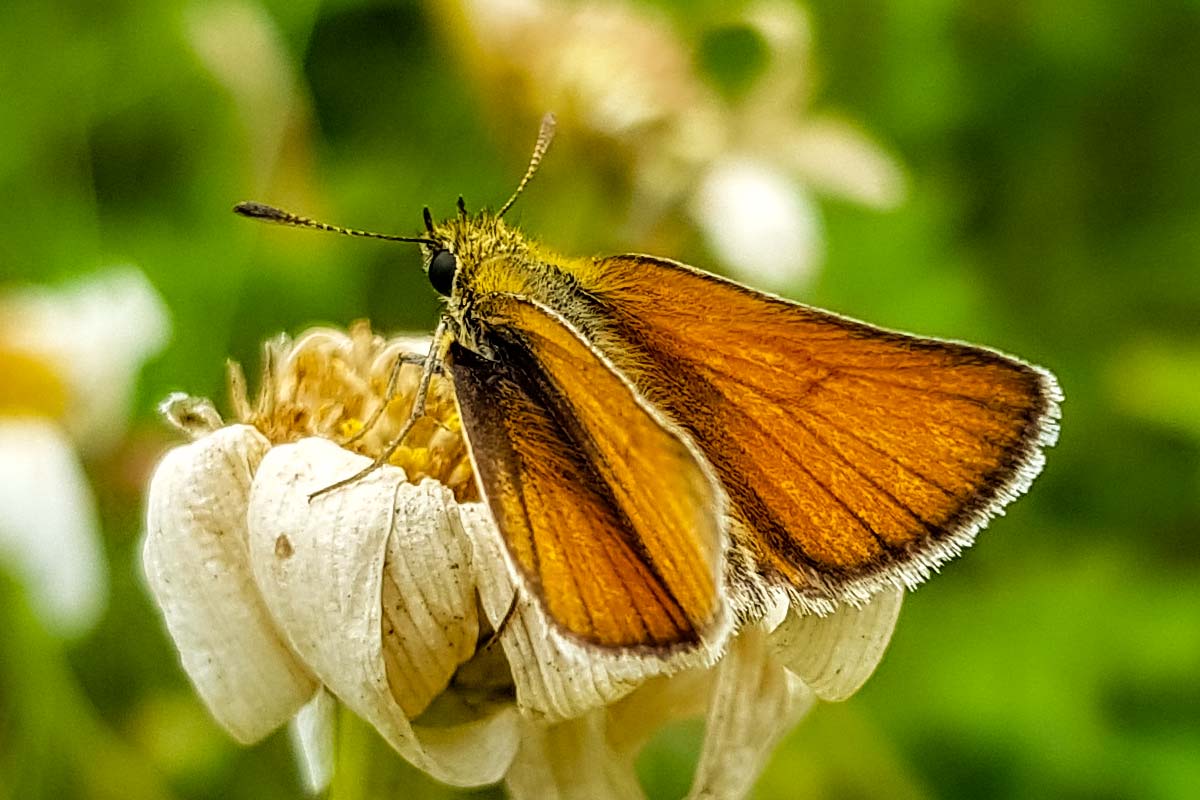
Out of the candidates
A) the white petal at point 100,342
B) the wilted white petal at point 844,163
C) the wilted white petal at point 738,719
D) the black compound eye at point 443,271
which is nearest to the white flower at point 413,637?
the wilted white petal at point 738,719

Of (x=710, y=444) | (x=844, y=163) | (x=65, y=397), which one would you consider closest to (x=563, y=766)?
(x=710, y=444)

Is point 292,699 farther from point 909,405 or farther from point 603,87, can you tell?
point 603,87

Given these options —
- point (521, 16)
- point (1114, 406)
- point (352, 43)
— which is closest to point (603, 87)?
point (521, 16)

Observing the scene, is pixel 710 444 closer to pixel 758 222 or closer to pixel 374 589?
pixel 374 589

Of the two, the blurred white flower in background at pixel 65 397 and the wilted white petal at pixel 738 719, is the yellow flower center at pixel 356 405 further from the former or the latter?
the blurred white flower in background at pixel 65 397

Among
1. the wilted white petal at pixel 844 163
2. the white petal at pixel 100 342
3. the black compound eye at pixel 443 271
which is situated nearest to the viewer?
the black compound eye at pixel 443 271

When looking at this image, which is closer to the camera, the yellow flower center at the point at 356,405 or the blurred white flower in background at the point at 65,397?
the yellow flower center at the point at 356,405
